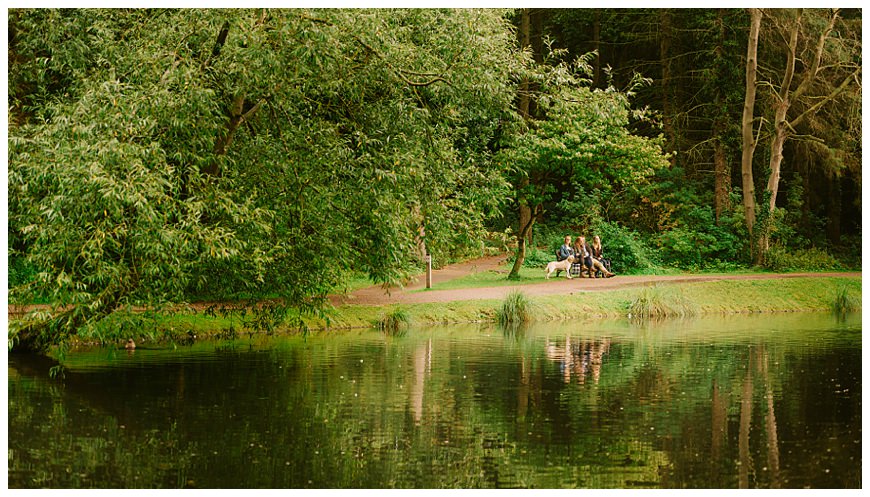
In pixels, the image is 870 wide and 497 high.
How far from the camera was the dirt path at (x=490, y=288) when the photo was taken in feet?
72.7

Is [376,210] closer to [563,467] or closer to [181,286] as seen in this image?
[181,286]

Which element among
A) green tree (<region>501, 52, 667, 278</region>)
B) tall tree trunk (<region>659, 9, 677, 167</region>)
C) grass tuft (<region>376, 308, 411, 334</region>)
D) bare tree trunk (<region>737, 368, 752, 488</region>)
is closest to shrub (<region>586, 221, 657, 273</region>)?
green tree (<region>501, 52, 667, 278</region>)

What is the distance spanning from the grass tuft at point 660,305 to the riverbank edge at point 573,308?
0.05 meters

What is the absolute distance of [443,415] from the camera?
1144cm

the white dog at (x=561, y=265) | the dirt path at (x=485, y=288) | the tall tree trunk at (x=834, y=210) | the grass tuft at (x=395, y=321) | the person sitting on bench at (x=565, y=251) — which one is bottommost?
the grass tuft at (x=395, y=321)

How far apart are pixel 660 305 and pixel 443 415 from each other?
1306 centimetres

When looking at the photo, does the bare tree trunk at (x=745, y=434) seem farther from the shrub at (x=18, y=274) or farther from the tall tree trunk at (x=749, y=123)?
the tall tree trunk at (x=749, y=123)

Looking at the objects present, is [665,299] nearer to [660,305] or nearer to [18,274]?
[660,305]

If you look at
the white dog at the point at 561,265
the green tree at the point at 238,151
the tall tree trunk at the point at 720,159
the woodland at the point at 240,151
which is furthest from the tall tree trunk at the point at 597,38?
the green tree at the point at 238,151

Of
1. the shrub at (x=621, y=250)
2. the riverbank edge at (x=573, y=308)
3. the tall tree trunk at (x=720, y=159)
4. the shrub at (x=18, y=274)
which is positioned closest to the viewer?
the shrub at (x=18, y=274)

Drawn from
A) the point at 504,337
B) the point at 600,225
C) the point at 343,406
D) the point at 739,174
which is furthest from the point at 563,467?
the point at 739,174

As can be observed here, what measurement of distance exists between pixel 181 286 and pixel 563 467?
613 cm

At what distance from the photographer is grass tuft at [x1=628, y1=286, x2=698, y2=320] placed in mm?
23359

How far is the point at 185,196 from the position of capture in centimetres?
1395
